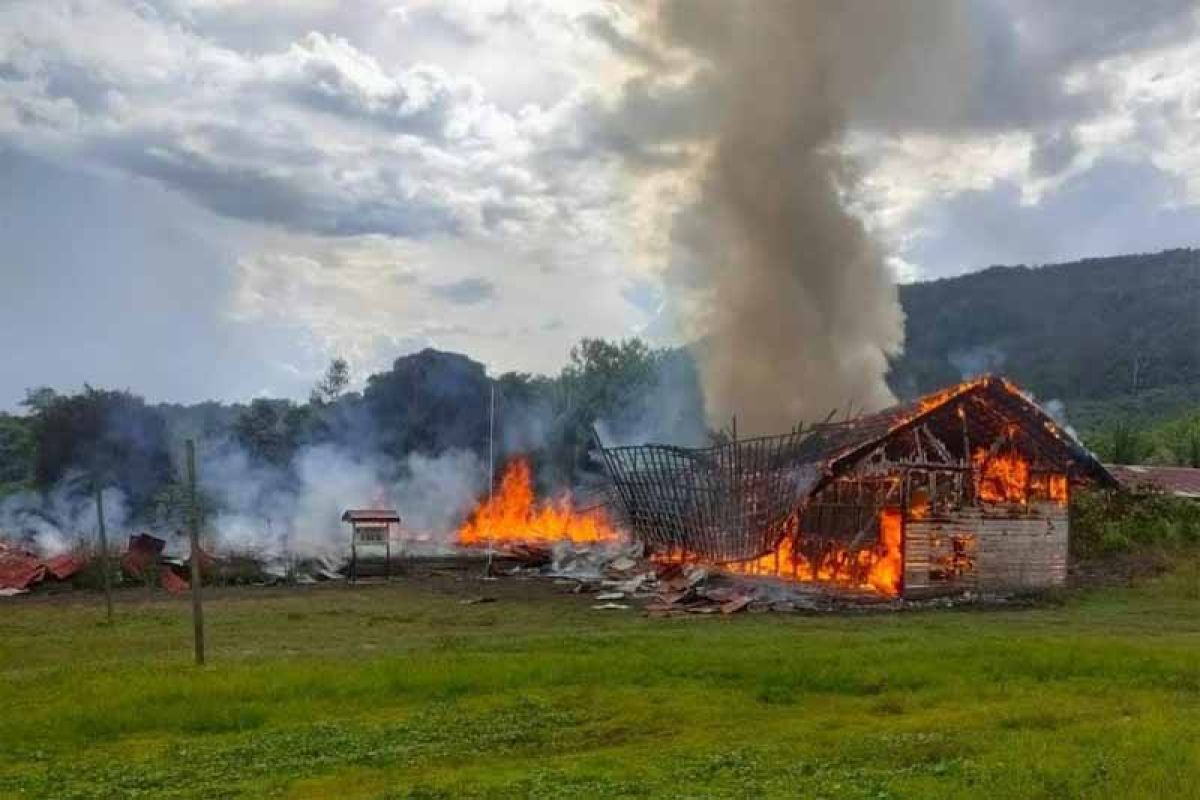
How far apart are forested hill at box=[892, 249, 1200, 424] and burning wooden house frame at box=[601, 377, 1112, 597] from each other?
4877 cm

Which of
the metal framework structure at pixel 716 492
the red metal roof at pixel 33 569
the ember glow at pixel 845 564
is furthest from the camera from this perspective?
the red metal roof at pixel 33 569

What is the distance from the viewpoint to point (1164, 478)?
4181cm

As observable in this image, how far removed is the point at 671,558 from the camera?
35750mm

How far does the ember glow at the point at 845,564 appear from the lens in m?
29.0

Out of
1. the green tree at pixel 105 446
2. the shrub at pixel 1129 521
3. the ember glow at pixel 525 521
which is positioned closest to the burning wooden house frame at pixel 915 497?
the shrub at pixel 1129 521

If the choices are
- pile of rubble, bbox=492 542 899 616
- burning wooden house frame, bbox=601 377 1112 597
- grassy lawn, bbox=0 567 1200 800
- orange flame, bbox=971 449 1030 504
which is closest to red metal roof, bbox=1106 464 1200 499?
burning wooden house frame, bbox=601 377 1112 597

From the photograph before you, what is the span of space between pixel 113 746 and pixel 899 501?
21638mm

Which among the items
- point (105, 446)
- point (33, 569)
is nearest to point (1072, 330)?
point (105, 446)

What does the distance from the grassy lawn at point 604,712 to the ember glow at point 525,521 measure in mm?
22680

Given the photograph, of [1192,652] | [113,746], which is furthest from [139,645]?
[1192,652]

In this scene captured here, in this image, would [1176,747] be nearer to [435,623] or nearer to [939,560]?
[435,623]

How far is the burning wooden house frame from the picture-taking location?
1139 inches

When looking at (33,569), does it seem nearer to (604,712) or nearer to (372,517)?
(372,517)

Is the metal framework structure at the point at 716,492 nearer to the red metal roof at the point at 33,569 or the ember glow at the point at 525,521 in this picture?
the ember glow at the point at 525,521
